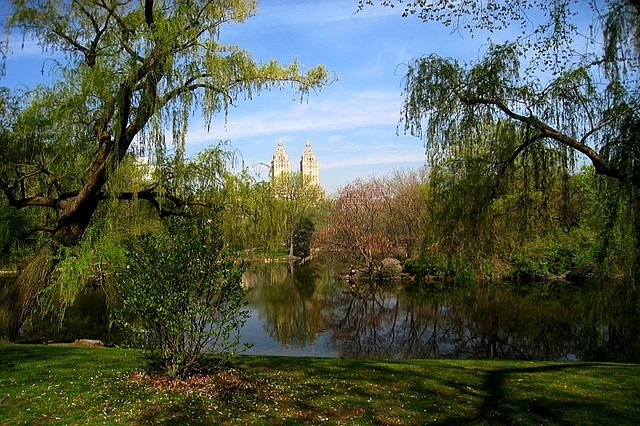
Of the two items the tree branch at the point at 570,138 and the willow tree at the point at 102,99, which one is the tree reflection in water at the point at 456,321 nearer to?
the tree branch at the point at 570,138

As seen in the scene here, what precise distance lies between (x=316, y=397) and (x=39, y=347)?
6253 millimetres

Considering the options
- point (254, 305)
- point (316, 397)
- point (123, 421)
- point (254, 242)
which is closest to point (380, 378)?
point (316, 397)

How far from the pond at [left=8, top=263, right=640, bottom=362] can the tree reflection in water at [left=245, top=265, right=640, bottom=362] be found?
35 millimetres

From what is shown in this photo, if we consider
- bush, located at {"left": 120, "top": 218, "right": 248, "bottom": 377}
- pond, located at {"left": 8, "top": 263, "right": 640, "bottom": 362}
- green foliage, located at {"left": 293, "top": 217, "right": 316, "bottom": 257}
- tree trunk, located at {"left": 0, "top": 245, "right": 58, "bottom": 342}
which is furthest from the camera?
green foliage, located at {"left": 293, "top": 217, "right": 316, "bottom": 257}

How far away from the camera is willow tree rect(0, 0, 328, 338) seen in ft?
29.0

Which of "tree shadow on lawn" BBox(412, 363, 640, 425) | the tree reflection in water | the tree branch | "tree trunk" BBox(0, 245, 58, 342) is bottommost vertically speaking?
the tree reflection in water

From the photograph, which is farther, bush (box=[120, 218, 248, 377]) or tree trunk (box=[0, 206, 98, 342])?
tree trunk (box=[0, 206, 98, 342])

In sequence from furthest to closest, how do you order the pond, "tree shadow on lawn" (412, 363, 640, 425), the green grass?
the pond, "tree shadow on lawn" (412, 363, 640, 425), the green grass

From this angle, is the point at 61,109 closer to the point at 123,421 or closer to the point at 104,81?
the point at 104,81

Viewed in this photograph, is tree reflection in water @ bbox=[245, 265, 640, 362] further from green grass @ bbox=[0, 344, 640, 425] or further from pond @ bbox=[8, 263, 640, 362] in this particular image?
green grass @ bbox=[0, 344, 640, 425]

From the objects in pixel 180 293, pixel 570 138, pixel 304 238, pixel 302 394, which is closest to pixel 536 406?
pixel 302 394

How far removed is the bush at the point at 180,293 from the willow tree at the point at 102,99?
297 centimetres

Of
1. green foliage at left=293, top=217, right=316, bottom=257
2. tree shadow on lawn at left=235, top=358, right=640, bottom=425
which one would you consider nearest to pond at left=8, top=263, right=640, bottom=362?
tree shadow on lawn at left=235, top=358, right=640, bottom=425

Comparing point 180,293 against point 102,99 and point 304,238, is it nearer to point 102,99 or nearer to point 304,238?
point 102,99
